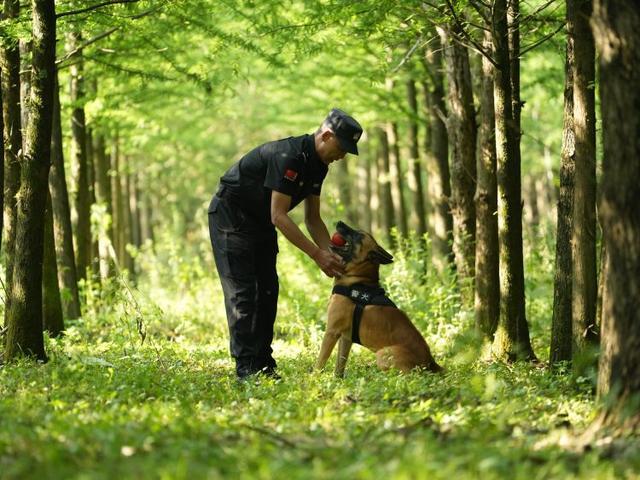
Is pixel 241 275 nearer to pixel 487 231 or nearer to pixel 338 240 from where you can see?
pixel 338 240

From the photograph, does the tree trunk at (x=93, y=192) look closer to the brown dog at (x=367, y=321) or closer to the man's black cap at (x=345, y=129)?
the brown dog at (x=367, y=321)

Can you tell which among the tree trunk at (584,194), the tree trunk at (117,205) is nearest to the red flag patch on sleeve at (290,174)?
the tree trunk at (584,194)

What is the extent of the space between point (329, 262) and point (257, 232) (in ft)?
2.30

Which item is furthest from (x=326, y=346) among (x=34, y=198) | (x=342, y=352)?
(x=34, y=198)

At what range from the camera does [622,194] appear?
4574 mm

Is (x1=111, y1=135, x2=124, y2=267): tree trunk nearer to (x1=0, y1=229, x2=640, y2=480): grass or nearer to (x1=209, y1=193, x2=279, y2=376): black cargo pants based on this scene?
(x1=0, y1=229, x2=640, y2=480): grass

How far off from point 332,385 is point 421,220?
1144 cm

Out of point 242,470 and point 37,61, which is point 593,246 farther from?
point 37,61

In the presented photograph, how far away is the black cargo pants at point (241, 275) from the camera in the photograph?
7.52 meters

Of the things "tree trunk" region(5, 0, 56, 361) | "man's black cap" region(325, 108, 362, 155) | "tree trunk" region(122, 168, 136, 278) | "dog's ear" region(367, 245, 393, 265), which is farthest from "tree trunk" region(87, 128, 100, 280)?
"man's black cap" region(325, 108, 362, 155)

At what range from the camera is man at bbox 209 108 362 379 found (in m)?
7.22

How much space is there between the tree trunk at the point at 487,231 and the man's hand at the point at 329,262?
1.83 m

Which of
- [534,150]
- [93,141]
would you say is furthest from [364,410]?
[534,150]

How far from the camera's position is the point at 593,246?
21.4 ft
